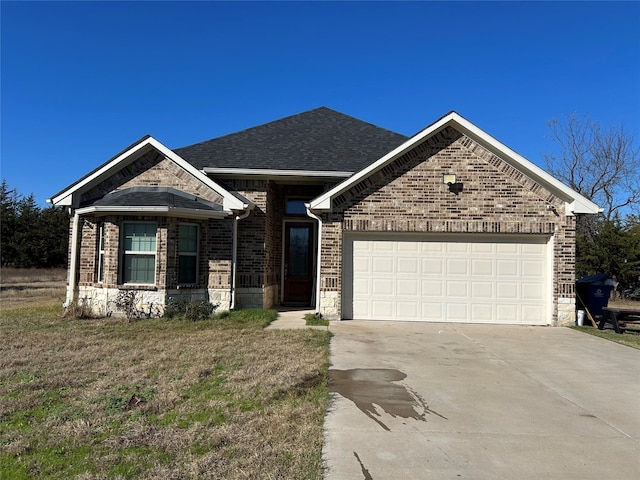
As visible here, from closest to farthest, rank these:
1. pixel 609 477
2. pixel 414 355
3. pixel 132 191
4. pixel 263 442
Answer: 1. pixel 609 477
2. pixel 263 442
3. pixel 414 355
4. pixel 132 191

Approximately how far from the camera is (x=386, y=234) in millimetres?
11227

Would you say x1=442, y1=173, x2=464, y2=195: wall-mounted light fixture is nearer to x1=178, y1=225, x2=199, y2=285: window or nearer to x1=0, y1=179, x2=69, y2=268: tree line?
x1=178, y1=225, x2=199, y2=285: window

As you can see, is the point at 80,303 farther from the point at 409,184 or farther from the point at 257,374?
the point at 409,184

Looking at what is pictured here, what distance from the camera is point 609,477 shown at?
3.42m

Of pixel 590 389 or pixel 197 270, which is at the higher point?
pixel 197 270

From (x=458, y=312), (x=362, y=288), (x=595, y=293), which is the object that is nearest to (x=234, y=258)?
(x=362, y=288)

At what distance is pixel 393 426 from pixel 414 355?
130 inches

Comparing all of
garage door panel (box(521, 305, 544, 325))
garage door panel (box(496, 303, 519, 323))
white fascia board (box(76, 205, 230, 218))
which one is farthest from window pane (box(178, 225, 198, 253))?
garage door panel (box(521, 305, 544, 325))

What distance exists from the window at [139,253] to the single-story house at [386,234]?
0.10 feet

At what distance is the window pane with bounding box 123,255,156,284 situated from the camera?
10.9 m

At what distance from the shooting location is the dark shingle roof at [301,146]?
487 inches

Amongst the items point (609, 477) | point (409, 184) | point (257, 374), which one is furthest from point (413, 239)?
point (609, 477)

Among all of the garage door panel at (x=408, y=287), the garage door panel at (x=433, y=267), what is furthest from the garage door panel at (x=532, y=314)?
the garage door panel at (x=408, y=287)

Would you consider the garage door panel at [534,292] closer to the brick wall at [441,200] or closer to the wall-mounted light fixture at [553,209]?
the brick wall at [441,200]
